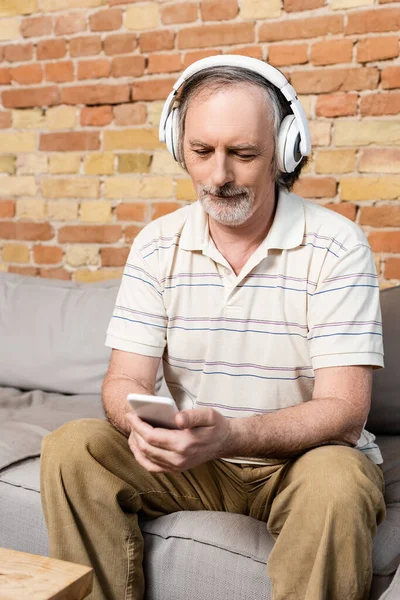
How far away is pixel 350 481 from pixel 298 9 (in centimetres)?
166

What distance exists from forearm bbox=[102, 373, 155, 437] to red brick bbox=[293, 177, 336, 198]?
1.12 meters

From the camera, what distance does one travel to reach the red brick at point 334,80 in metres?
2.30

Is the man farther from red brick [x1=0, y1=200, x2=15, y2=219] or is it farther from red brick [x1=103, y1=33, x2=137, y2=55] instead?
red brick [x1=0, y1=200, x2=15, y2=219]

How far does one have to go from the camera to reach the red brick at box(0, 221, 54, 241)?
112 inches

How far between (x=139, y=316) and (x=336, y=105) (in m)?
1.14

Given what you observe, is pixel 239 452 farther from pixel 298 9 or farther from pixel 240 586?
pixel 298 9

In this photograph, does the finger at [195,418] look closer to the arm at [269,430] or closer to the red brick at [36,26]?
the arm at [269,430]

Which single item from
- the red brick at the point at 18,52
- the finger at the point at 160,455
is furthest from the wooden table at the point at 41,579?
the red brick at the point at 18,52

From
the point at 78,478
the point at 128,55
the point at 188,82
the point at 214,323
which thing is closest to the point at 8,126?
the point at 128,55

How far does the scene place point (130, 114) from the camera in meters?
2.65

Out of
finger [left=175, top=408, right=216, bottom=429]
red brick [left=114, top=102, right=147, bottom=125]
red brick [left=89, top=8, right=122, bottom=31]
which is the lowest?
finger [left=175, top=408, right=216, bottom=429]

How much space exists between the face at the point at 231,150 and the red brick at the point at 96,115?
48.3 inches

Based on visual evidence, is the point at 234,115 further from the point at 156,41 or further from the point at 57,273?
the point at 57,273

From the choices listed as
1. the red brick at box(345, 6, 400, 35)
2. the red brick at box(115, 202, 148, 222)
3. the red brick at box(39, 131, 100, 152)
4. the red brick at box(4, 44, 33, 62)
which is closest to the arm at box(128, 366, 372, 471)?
the red brick at box(345, 6, 400, 35)
